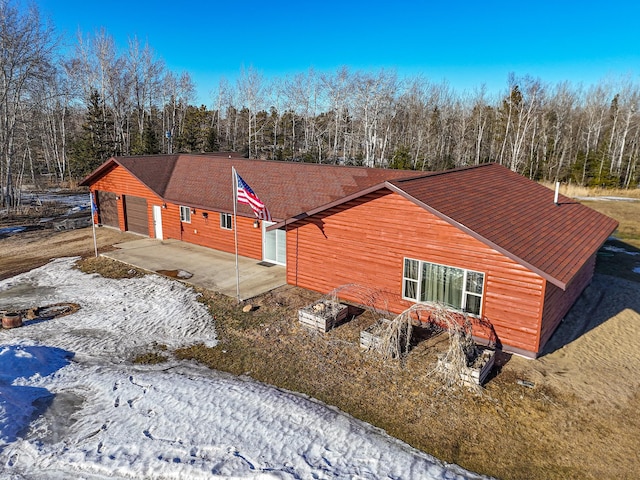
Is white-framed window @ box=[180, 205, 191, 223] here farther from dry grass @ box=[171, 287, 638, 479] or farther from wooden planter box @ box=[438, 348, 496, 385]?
wooden planter box @ box=[438, 348, 496, 385]

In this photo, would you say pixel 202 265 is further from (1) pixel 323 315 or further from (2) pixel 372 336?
(2) pixel 372 336

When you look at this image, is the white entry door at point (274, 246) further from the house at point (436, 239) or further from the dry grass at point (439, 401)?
the dry grass at point (439, 401)

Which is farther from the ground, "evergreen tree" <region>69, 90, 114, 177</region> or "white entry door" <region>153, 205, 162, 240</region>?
"evergreen tree" <region>69, 90, 114, 177</region>

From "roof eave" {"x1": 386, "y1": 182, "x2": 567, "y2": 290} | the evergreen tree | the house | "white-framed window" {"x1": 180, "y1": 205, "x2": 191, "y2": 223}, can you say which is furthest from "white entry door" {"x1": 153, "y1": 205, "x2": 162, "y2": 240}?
the evergreen tree

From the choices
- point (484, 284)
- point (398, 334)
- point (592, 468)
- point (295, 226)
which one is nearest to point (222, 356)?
point (398, 334)

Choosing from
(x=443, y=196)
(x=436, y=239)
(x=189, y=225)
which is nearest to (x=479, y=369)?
(x=436, y=239)
